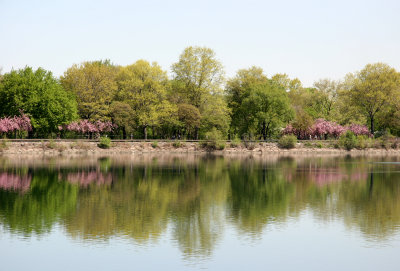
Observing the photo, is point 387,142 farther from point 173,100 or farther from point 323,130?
point 173,100

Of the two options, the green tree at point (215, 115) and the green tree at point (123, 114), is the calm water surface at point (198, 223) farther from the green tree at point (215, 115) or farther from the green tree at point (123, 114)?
the green tree at point (215, 115)

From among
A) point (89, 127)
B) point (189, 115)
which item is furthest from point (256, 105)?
point (89, 127)

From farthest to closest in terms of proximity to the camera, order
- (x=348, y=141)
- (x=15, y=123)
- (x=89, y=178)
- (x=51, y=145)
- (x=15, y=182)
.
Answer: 1. (x=348, y=141)
2. (x=15, y=123)
3. (x=51, y=145)
4. (x=89, y=178)
5. (x=15, y=182)

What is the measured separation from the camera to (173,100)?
361 feet

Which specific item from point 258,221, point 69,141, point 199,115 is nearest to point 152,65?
point 199,115

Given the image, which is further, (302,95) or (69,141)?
(302,95)

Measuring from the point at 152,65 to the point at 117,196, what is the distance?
7708 centimetres

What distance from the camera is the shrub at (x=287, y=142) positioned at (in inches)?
4001

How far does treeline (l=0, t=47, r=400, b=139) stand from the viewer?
9650 centimetres

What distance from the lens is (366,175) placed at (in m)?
53.5

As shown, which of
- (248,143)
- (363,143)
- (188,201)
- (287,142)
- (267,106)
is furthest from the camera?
(267,106)

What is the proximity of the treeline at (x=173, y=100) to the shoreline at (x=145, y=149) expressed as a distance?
4653 millimetres

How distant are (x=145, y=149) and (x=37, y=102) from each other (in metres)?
22.4

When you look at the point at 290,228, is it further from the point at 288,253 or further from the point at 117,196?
the point at 117,196
